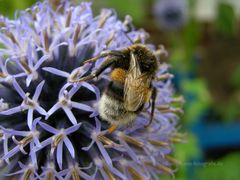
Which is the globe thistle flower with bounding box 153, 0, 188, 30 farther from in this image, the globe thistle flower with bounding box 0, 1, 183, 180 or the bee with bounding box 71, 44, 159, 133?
the bee with bounding box 71, 44, 159, 133

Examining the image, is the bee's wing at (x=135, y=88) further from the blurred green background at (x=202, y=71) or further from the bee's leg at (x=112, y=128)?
the blurred green background at (x=202, y=71)

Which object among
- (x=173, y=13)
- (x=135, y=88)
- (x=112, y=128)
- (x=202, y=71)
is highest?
(x=135, y=88)

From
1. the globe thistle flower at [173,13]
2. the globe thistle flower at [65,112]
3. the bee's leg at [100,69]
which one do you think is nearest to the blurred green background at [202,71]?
the globe thistle flower at [173,13]

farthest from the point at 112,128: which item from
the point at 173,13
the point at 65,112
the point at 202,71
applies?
the point at 202,71

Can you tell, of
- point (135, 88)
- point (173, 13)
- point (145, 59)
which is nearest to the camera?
point (135, 88)

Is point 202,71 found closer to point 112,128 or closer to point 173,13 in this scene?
point 173,13
